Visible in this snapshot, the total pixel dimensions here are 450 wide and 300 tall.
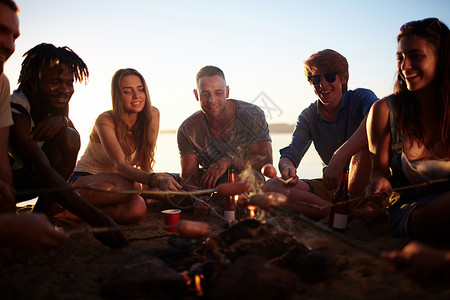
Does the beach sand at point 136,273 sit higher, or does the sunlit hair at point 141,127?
the sunlit hair at point 141,127

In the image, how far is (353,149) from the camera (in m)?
3.61

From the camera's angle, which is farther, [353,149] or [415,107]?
[353,149]

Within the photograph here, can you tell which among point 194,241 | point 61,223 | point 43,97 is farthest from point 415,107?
point 61,223

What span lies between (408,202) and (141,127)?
347cm

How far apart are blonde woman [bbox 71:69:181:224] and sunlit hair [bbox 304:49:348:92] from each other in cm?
252

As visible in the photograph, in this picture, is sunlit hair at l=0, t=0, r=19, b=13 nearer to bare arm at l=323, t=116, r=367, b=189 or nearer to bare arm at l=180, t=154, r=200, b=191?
bare arm at l=180, t=154, r=200, b=191

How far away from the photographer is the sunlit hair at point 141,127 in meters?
4.28

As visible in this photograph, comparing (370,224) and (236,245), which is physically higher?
(236,245)

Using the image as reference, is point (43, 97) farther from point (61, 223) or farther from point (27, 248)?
point (27, 248)

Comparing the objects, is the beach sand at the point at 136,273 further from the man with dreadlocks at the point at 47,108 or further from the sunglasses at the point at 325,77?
the sunglasses at the point at 325,77

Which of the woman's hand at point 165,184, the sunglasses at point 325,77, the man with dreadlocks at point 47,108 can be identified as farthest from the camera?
the sunglasses at point 325,77

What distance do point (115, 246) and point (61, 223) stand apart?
1.54 metres

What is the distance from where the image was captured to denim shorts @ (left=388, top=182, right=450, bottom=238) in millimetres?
2660

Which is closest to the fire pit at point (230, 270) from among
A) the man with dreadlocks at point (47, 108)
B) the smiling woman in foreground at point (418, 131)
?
the smiling woman in foreground at point (418, 131)
